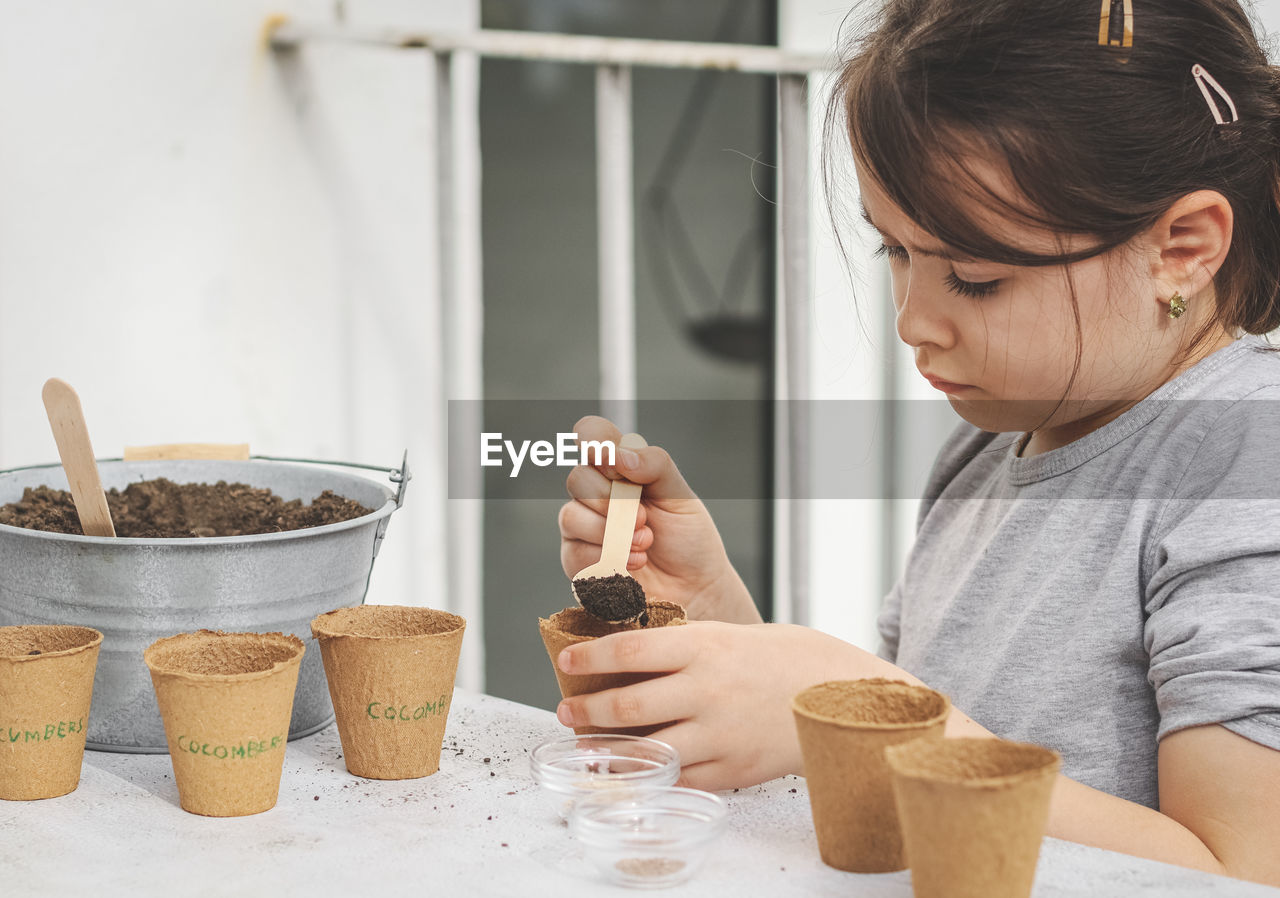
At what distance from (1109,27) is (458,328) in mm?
1061

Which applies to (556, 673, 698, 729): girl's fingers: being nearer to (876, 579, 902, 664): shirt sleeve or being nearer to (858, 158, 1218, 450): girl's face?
(858, 158, 1218, 450): girl's face

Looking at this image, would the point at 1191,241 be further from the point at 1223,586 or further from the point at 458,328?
the point at 458,328

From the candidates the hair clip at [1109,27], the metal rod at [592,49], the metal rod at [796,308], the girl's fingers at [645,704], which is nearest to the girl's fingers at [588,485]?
the girl's fingers at [645,704]

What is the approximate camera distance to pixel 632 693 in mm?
689

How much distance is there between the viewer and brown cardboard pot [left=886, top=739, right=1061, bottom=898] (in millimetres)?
471

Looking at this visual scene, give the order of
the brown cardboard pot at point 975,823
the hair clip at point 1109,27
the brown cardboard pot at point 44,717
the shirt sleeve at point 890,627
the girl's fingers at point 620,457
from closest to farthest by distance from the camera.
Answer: the brown cardboard pot at point 975,823
the brown cardboard pot at point 44,717
the hair clip at point 1109,27
the girl's fingers at point 620,457
the shirt sleeve at point 890,627

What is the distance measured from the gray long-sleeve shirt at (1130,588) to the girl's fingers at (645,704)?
319 millimetres

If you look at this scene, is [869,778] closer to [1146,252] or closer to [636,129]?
[1146,252]

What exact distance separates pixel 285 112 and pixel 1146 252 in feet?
4.41

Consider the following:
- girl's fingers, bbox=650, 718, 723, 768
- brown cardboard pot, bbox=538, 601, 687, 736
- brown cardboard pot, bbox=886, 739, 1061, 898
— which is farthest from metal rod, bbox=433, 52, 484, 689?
brown cardboard pot, bbox=886, 739, 1061, 898

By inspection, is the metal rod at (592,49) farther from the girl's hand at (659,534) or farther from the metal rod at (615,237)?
the girl's hand at (659,534)

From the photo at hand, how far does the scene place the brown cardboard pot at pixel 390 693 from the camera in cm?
71

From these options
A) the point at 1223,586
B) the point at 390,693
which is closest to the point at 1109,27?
the point at 1223,586

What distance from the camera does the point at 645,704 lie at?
2.25ft
